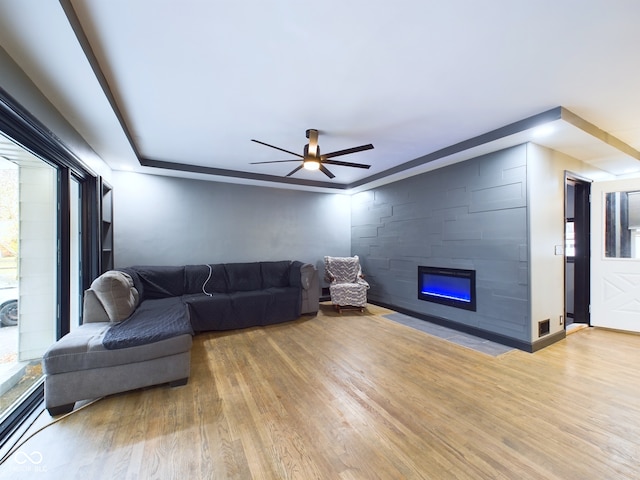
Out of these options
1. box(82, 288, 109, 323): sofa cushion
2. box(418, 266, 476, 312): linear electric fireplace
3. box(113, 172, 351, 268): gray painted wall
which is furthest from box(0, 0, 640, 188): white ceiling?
box(418, 266, 476, 312): linear electric fireplace

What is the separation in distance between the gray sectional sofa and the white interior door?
4287 millimetres

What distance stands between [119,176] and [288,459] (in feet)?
15.3

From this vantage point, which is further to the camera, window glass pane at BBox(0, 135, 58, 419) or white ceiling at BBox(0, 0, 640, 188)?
window glass pane at BBox(0, 135, 58, 419)

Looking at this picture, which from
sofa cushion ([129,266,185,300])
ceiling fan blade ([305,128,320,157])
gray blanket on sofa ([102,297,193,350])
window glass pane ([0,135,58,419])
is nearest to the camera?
window glass pane ([0,135,58,419])

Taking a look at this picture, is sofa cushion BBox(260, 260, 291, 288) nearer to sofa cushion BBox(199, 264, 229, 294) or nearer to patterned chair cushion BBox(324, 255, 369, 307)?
sofa cushion BBox(199, 264, 229, 294)

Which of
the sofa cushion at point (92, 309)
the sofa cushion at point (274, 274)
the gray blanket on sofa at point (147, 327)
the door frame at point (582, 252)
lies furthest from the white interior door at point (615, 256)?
the sofa cushion at point (92, 309)

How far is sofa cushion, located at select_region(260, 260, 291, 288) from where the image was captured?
193 inches

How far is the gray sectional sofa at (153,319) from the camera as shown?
207 cm

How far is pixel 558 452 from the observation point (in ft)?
5.28

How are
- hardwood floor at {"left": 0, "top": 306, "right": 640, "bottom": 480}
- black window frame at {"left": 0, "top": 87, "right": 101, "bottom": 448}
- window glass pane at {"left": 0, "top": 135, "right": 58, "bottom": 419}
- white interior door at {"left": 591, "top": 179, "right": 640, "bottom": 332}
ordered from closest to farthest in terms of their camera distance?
hardwood floor at {"left": 0, "top": 306, "right": 640, "bottom": 480} → black window frame at {"left": 0, "top": 87, "right": 101, "bottom": 448} → window glass pane at {"left": 0, "top": 135, "right": 58, "bottom": 419} → white interior door at {"left": 591, "top": 179, "right": 640, "bottom": 332}

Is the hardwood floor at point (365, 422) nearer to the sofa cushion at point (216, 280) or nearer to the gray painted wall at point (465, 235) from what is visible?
the gray painted wall at point (465, 235)

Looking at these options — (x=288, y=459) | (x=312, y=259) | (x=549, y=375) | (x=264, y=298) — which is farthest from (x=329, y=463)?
(x=312, y=259)

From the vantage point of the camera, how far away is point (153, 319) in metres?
2.75

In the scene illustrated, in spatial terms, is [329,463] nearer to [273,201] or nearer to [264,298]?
[264,298]
